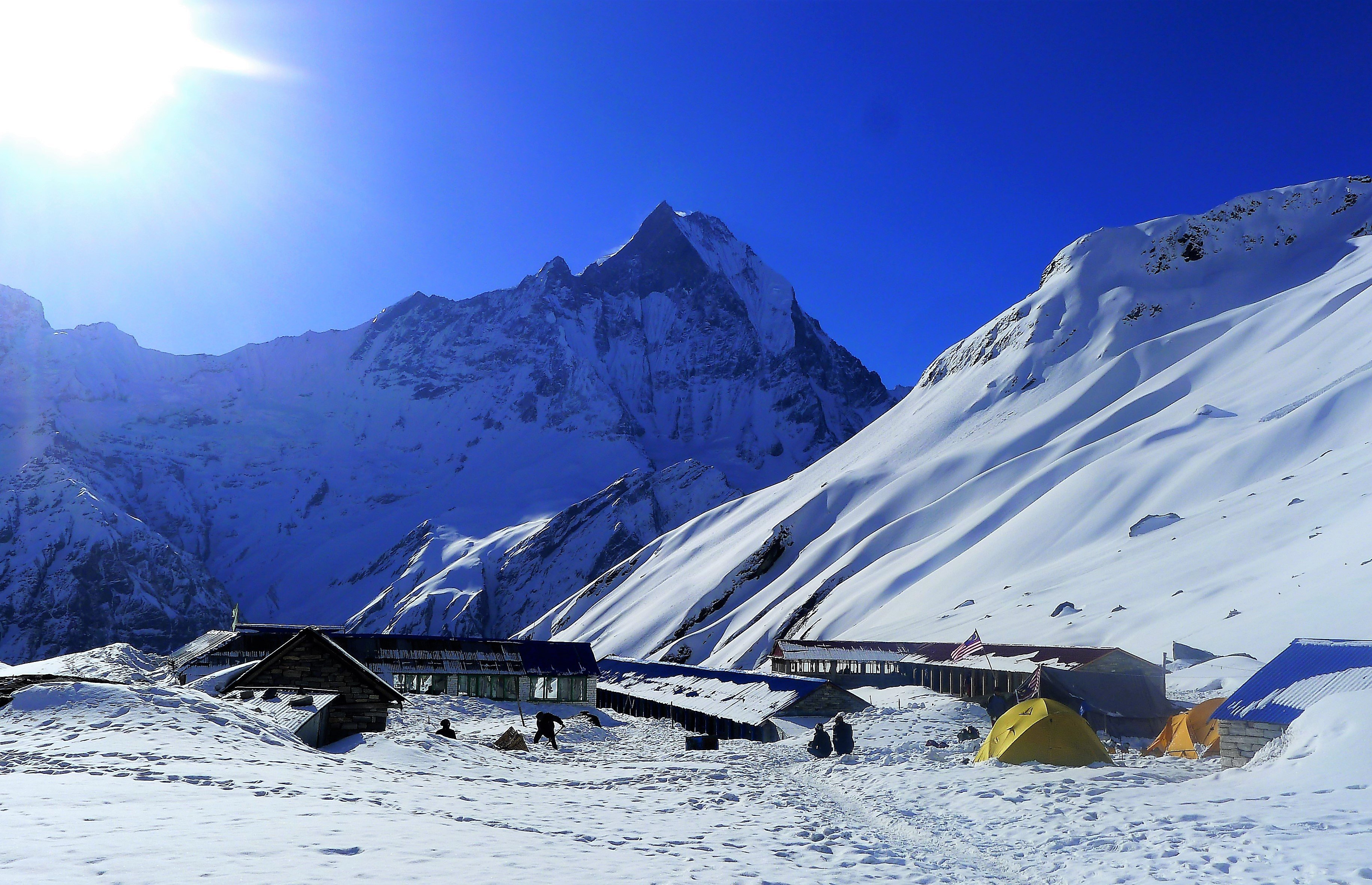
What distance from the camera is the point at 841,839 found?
647 inches

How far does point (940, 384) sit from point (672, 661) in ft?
281

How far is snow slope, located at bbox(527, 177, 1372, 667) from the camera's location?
56.7m

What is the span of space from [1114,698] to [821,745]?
14.8 metres

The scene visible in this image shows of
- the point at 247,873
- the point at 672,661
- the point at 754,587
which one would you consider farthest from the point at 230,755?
the point at 754,587

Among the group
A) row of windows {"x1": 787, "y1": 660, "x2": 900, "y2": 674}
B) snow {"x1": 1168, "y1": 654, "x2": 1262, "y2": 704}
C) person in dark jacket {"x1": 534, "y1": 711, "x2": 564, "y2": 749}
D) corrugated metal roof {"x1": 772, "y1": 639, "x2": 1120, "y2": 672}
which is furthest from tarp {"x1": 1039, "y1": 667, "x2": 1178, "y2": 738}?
row of windows {"x1": 787, "y1": 660, "x2": 900, "y2": 674}

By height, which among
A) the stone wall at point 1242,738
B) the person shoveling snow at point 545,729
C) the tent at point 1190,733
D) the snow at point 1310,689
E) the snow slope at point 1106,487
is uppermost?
the snow slope at point 1106,487

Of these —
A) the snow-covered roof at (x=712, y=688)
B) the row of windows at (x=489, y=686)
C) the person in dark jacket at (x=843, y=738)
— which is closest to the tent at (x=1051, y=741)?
the person in dark jacket at (x=843, y=738)

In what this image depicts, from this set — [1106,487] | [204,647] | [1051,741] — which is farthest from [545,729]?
[1106,487]

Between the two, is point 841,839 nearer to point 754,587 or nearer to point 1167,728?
point 1167,728

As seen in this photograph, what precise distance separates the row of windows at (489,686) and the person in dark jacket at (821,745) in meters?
38.0

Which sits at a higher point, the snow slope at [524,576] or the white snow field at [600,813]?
the snow slope at [524,576]

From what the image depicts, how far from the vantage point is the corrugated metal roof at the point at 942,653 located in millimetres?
45594

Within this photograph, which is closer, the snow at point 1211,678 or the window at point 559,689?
the snow at point 1211,678

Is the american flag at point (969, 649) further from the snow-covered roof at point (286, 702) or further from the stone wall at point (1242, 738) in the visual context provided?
the snow-covered roof at point (286, 702)
